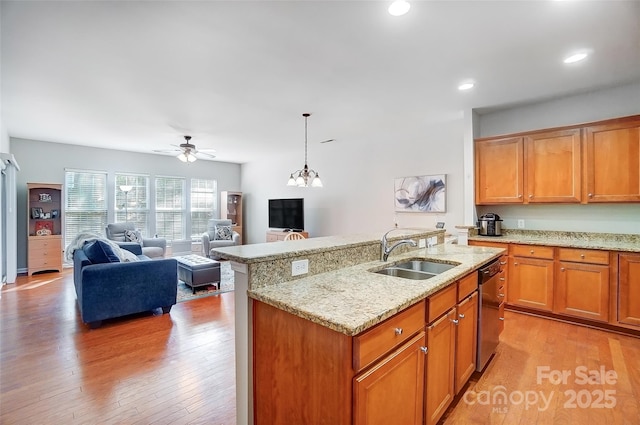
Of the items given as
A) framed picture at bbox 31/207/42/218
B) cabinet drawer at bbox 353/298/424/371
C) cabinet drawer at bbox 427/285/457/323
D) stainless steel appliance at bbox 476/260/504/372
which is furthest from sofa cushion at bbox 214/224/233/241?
cabinet drawer at bbox 353/298/424/371

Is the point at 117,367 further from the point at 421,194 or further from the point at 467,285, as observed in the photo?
the point at 421,194

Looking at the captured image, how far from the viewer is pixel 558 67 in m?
2.89

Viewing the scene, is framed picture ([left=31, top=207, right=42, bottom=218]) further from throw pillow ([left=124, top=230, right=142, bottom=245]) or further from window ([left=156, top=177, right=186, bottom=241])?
window ([left=156, top=177, right=186, bottom=241])

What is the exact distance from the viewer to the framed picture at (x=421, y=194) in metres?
4.85

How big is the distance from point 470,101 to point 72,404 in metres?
4.83

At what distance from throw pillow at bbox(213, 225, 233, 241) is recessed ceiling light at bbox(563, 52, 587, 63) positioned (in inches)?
270

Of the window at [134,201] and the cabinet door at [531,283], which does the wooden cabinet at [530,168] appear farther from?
the window at [134,201]

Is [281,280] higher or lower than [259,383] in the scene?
higher

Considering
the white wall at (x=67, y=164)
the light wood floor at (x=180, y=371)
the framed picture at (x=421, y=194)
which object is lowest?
the light wood floor at (x=180, y=371)

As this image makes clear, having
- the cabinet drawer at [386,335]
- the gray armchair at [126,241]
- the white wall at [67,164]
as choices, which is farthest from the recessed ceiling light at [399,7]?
the white wall at [67,164]

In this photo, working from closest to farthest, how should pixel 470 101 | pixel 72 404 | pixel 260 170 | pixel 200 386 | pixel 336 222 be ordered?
pixel 72 404 < pixel 200 386 < pixel 470 101 < pixel 336 222 < pixel 260 170

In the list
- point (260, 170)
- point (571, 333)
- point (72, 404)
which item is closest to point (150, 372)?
point (72, 404)

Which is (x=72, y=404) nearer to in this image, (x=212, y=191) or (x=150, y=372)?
(x=150, y=372)

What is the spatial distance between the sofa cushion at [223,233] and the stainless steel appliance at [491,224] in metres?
5.64
